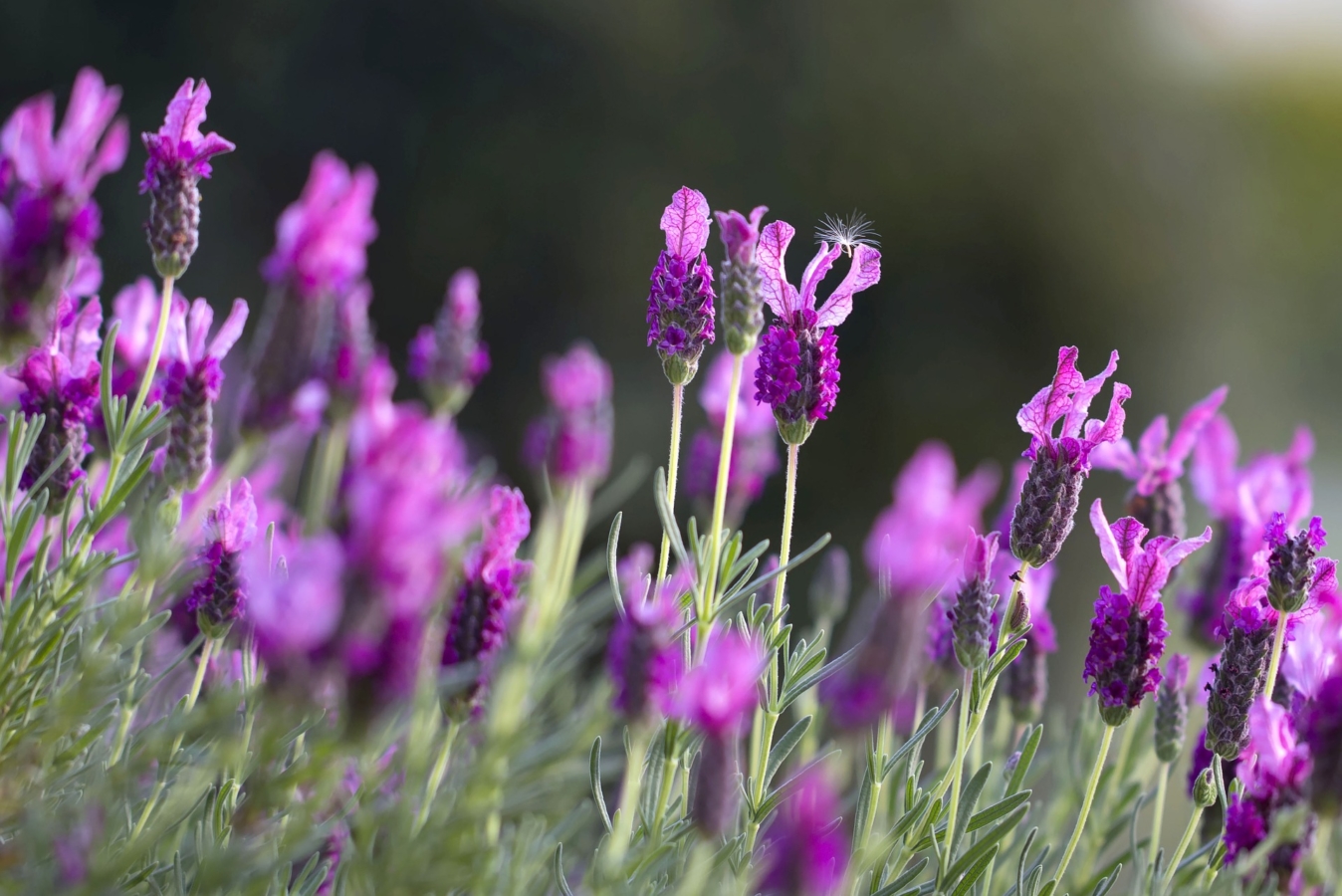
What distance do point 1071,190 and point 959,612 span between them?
3443mm

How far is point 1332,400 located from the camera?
4.43m

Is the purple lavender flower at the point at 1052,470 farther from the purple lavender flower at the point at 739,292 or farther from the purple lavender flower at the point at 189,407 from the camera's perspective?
the purple lavender flower at the point at 189,407

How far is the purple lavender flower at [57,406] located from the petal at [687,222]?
0.43 m

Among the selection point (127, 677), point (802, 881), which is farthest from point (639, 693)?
point (127, 677)

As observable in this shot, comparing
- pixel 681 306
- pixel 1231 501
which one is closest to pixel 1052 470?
pixel 681 306

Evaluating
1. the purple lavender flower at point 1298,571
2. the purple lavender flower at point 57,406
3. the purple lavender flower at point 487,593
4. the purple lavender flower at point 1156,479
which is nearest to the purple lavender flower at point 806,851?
the purple lavender flower at point 487,593

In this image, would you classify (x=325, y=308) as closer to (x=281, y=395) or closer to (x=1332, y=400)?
(x=281, y=395)

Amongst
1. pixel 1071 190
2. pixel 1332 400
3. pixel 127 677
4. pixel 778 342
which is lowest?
pixel 127 677

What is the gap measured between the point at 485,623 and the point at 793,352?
1.00ft

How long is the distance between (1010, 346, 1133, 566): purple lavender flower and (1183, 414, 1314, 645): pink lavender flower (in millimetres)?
283

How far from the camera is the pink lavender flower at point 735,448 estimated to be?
1214 millimetres

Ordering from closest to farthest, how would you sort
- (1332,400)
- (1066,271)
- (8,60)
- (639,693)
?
(639,693) → (8,60) → (1066,271) → (1332,400)

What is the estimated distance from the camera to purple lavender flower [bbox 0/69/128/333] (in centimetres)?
56

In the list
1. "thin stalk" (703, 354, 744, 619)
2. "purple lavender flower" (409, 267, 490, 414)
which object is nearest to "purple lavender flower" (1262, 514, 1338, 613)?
"thin stalk" (703, 354, 744, 619)
